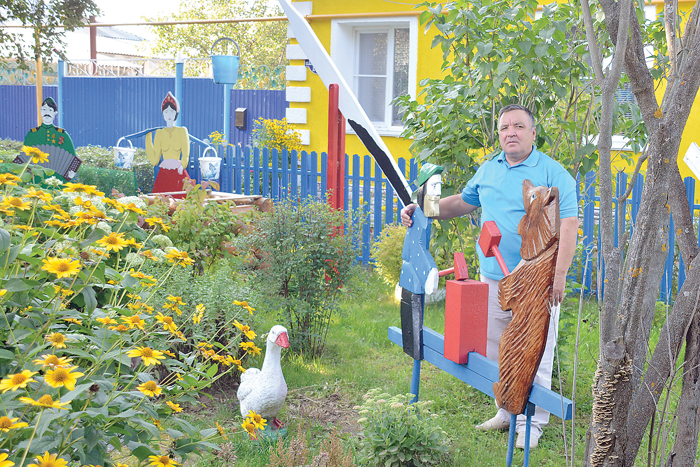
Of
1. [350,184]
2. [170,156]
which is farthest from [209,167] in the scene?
[350,184]

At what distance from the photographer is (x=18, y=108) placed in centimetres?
1864

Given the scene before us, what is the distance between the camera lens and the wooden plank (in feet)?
7.60

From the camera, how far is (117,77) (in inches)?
661

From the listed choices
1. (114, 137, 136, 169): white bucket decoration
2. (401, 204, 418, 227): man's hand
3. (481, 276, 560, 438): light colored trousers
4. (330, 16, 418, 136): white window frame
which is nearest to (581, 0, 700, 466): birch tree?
(481, 276, 560, 438): light colored trousers

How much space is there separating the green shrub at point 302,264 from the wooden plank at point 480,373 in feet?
3.64

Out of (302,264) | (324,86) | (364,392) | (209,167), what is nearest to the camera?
(364,392)

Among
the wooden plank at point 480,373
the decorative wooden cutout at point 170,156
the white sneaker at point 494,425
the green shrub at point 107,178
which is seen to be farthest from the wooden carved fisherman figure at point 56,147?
the white sneaker at point 494,425

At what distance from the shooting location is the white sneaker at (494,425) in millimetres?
3365

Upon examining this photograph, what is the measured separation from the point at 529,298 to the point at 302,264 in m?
2.03

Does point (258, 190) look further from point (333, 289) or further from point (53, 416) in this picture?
point (53, 416)

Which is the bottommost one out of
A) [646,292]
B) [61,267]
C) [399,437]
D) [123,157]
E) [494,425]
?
[494,425]

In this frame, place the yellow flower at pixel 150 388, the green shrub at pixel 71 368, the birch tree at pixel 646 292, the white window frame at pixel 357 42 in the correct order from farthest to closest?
the white window frame at pixel 357 42
the birch tree at pixel 646 292
the yellow flower at pixel 150 388
the green shrub at pixel 71 368

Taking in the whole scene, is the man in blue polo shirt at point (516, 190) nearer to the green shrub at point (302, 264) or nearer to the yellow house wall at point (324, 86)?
the green shrub at point (302, 264)

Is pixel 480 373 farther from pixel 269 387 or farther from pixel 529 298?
pixel 269 387
